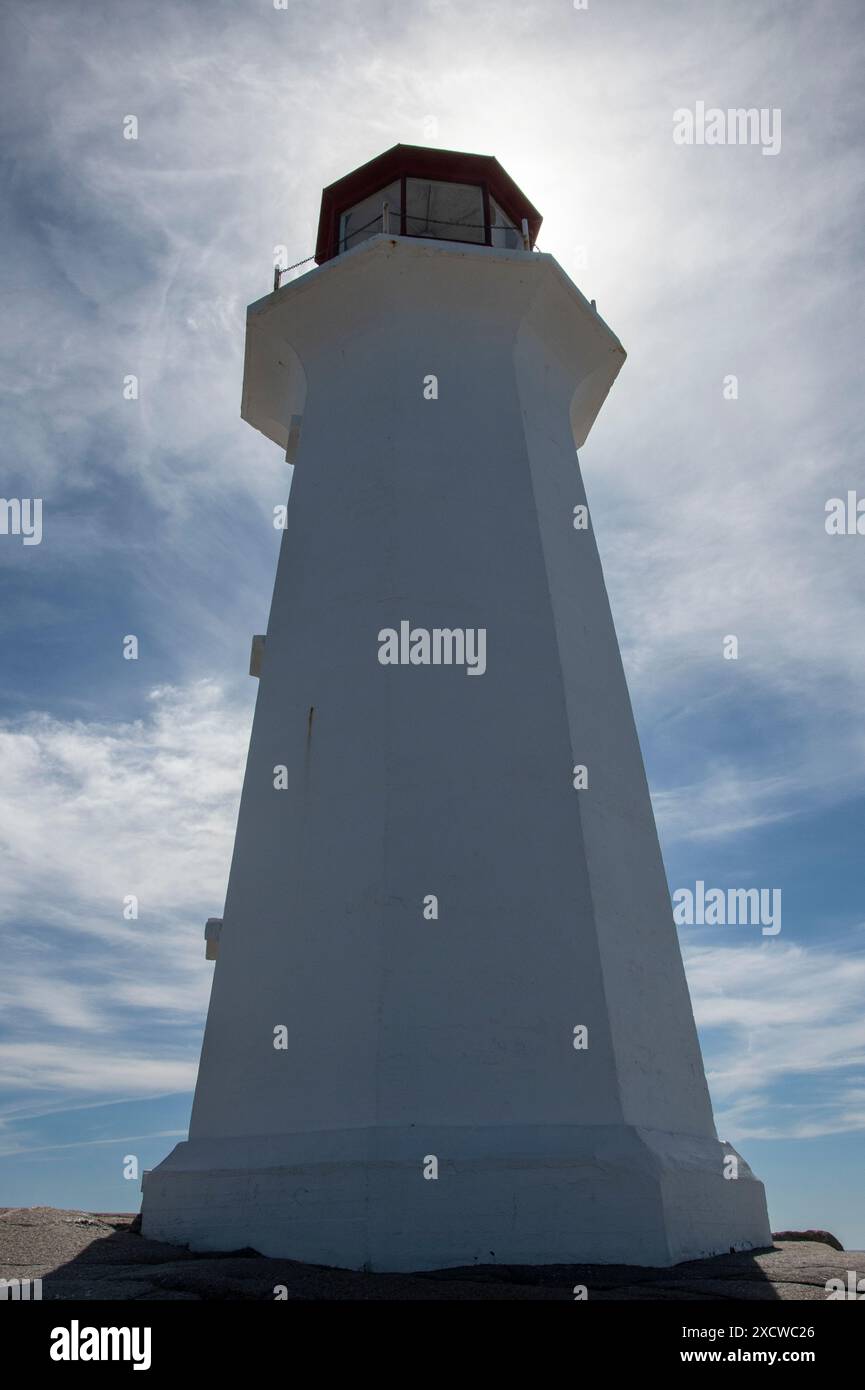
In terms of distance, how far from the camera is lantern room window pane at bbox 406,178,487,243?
13.1 m

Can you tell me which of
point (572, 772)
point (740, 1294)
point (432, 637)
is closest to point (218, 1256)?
point (740, 1294)

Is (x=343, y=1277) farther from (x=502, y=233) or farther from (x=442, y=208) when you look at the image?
(x=442, y=208)

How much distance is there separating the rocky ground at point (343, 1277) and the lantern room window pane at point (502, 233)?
1107 centimetres

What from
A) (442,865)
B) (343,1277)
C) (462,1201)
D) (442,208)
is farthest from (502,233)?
(343,1277)

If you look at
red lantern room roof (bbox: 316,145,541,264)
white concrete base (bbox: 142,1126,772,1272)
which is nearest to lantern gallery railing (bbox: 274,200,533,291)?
red lantern room roof (bbox: 316,145,541,264)

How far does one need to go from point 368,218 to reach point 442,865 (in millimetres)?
8884

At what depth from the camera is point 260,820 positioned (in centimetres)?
903

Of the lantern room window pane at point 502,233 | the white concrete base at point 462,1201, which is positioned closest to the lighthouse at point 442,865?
the white concrete base at point 462,1201

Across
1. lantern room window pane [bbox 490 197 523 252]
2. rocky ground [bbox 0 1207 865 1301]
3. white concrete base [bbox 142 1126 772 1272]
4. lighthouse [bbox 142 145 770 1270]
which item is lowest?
rocky ground [bbox 0 1207 865 1301]

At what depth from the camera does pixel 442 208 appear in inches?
522

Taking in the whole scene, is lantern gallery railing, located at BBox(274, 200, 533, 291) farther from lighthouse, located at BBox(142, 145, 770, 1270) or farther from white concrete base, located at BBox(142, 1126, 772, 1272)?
white concrete base, located at BBox(142, 1126, 772, 1272)

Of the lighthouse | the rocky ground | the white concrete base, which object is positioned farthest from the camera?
the lighthouse
